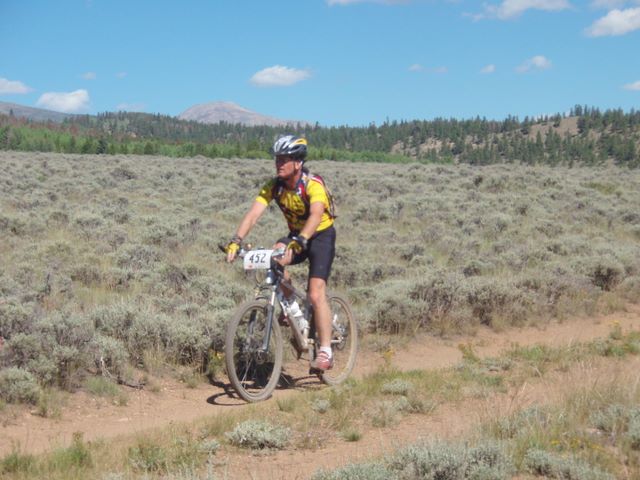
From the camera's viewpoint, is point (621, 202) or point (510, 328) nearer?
point (510, 328)

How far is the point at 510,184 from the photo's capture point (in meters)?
27.3

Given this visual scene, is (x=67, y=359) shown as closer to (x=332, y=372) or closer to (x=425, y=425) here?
(x=332, y=372)

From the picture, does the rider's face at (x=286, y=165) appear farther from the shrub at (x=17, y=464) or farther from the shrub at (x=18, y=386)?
the shrub at (x=17, y=464)

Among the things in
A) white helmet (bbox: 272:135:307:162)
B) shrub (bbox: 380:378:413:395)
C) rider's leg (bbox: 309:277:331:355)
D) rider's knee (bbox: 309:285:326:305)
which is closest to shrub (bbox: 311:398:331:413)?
shrub (bbox: 380:378:413:395)

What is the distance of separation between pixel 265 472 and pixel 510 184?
24.9m

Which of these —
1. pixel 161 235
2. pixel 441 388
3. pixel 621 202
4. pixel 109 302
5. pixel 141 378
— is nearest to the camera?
pixel 441 388

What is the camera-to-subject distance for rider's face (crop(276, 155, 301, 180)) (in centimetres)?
578

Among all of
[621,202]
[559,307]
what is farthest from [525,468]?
[621,202]

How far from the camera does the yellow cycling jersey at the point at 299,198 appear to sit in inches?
232

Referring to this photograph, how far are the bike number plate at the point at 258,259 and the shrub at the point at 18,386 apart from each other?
2065 mm

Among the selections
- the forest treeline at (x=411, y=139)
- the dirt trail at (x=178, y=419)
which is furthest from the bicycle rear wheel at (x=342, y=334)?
the forest treeline at (x=411, y=139)

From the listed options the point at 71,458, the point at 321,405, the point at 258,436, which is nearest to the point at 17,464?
the point at 71,458

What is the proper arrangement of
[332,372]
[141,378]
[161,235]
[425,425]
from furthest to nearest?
[161,235] → [332,372] → [141,378] → [425,425]

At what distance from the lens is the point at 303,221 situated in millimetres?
6137
